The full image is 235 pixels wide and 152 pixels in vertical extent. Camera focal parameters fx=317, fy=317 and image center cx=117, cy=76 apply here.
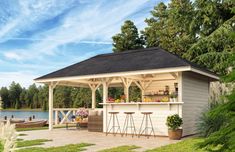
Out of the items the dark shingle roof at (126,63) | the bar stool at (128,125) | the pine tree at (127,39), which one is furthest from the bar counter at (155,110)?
the pine tree at (127,39)

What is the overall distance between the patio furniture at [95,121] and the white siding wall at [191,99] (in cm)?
364

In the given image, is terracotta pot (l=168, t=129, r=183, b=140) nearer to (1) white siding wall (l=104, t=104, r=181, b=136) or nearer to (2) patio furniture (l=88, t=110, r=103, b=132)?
(1) white siding wall (l=104, t=104, r=181, b=136)

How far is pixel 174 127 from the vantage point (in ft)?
36.9

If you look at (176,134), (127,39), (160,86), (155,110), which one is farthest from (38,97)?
(176,134)

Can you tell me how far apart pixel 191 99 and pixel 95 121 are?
4.24 meters

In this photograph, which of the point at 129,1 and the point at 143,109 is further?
the point at 129,1

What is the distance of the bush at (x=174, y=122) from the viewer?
11227 millimetres

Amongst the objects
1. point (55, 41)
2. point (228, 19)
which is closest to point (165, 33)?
point (228, 19)

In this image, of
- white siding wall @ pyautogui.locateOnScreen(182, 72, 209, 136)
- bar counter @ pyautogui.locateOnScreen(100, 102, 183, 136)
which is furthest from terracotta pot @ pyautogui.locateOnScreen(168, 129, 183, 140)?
white siding wall @ pyautogui.locateOnScreen(182, 72, 209, 136)

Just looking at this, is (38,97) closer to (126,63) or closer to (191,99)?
(126,63)

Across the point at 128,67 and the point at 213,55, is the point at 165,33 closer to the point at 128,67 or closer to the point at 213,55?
the point at 213,55

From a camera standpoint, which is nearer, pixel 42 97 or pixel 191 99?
pixel 191 99

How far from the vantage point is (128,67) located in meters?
13.1

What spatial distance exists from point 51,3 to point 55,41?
837cm
